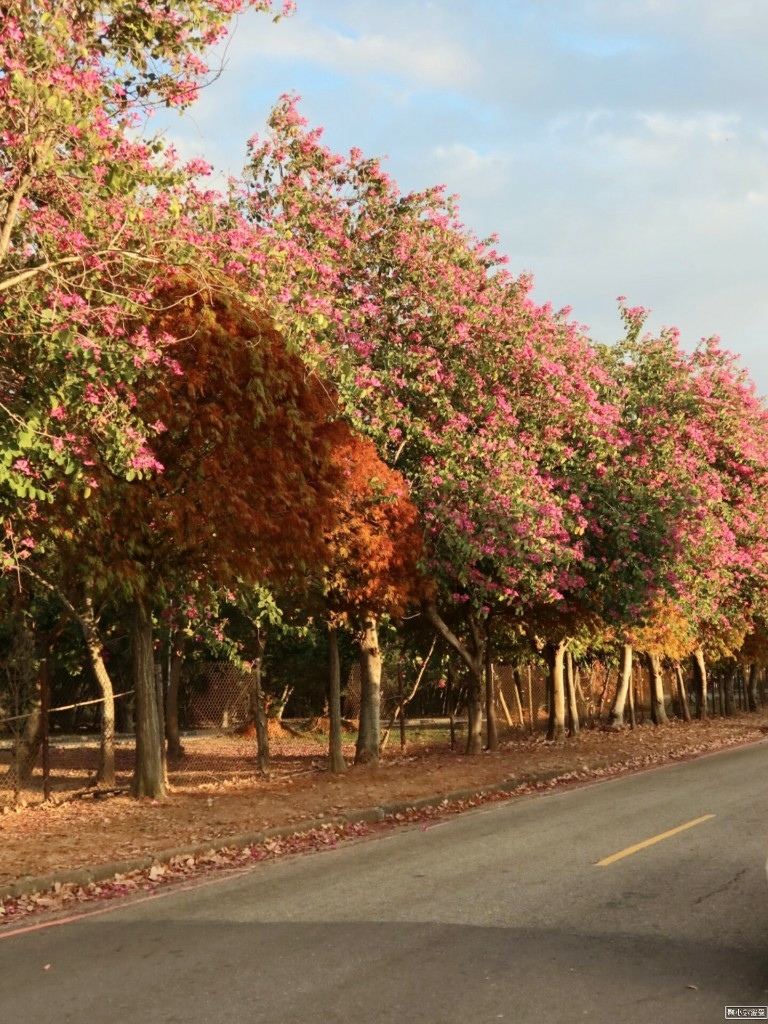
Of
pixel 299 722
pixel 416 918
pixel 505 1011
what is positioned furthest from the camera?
pixel 299 722

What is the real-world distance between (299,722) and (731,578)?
1931cm

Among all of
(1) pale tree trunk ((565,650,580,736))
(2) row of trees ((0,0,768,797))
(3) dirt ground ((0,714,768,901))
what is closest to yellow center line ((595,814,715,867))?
(3) dirt ground ((0,714,768,901))

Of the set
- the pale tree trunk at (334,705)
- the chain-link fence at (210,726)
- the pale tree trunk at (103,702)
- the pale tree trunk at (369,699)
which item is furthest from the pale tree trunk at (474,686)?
the pale tree trunk at (103,702)

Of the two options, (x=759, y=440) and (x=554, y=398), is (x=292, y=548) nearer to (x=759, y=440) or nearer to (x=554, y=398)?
(x=554, y=398)

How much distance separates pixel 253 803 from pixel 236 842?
3.45 m

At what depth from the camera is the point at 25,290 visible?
1130 centimetres

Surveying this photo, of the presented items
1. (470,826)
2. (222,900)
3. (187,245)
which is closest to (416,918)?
(222,900)

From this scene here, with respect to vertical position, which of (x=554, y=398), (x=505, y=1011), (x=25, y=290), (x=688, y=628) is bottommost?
(x=505, y=1011)

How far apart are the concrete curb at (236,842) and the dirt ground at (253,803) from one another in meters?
0.15

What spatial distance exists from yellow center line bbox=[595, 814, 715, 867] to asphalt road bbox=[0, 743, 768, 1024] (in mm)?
64

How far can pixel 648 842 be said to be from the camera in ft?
37.0

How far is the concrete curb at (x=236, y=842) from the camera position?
33.2 ft

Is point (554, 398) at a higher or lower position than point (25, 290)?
higher

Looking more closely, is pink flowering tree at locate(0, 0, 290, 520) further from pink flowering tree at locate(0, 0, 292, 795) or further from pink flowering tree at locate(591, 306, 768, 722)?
pink flowering tree at locate(591, 306, 768, 722)
